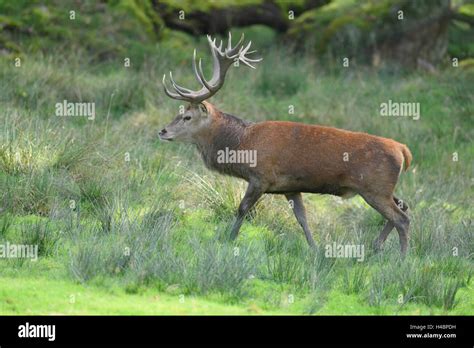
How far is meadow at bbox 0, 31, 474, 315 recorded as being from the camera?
9.57 m

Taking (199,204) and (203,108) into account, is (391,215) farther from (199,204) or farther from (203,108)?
(203,108)

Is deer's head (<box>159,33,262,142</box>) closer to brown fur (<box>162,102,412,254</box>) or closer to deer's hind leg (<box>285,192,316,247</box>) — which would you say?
brown fur (<box>162,102,412,254</box>)

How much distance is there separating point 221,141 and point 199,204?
86 centimetres

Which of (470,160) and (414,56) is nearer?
(470,160)

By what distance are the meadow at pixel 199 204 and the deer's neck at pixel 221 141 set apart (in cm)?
54

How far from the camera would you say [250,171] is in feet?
39.0

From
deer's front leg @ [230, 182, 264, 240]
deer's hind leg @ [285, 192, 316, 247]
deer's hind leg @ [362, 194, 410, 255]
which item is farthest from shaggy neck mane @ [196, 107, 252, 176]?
deer's hind leg @ [362, 194, 410, 255]

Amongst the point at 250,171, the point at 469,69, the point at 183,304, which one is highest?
the point at 469,69

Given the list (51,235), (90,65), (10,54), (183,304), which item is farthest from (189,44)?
(183,304)

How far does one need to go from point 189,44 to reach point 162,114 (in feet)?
14.4

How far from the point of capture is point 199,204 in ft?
41.6

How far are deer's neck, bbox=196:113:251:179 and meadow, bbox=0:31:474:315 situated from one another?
539mm

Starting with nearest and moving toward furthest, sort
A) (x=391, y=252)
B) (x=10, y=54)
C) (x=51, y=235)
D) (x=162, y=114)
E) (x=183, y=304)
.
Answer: (x=183, y=304), (x=51, y=235), (x=391, y=252), (x=162, y=114), (x=10, y=54)

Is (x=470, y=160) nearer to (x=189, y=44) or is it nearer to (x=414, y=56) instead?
(x=414, y=56)
